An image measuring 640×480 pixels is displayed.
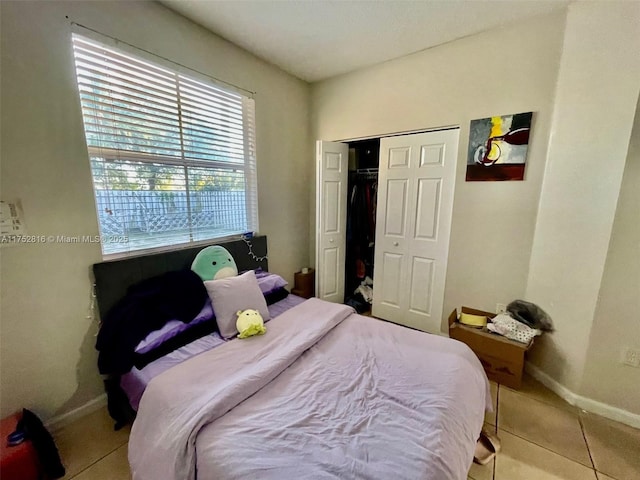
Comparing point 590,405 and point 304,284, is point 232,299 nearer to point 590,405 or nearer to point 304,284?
point 304,284

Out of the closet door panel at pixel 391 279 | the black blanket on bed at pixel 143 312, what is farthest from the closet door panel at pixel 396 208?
the black blanket on bed at pixel 143 312

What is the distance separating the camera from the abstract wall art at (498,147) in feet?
6.64

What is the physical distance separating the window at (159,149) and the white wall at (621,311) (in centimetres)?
275

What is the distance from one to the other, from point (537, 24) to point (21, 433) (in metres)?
3.95

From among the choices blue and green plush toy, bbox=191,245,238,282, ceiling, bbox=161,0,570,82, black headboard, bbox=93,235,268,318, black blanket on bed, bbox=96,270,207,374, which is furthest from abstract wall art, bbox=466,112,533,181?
black blanket on bed, bbox=96,270,207,374

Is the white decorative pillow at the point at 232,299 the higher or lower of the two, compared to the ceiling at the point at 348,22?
lower

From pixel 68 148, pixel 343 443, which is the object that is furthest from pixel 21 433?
pixel 343 443

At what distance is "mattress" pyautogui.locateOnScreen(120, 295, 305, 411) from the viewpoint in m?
1.42

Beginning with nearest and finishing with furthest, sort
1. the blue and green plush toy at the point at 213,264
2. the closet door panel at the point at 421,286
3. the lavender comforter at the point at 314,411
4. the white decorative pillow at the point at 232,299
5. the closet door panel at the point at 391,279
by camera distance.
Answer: the lavender comforter at the point at 314,411, the white decorative pillow at the point at 232,299, the blue and green plush toy at the point at 213,264, the closet door panel at the point at 421,286, the closet door panel at the point at 391,279

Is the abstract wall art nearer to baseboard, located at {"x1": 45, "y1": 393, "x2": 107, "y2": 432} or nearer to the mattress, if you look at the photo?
the mattress

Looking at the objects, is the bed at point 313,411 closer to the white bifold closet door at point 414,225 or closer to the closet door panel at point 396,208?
the white bifold closet door at point 414,225

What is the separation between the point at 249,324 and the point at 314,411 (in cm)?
73

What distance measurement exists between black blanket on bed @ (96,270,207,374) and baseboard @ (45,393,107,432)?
1.44ft

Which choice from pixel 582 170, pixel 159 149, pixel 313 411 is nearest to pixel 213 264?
pixel 159 149
